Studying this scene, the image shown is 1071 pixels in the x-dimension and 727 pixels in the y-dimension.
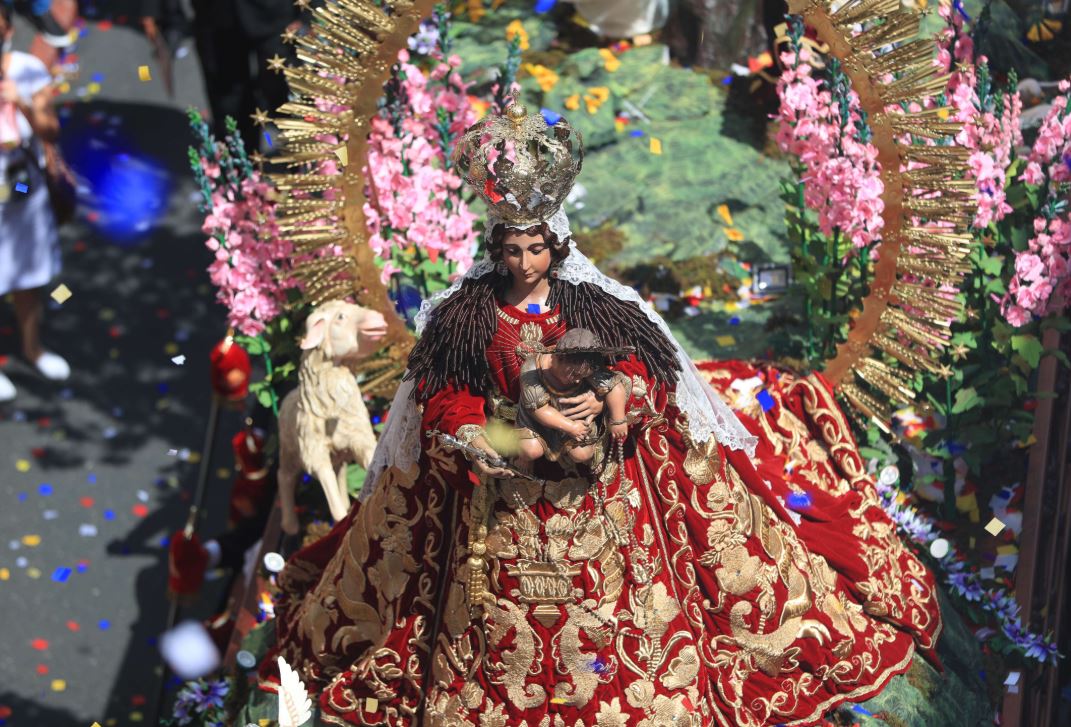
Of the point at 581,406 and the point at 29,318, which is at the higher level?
the point at 581,406

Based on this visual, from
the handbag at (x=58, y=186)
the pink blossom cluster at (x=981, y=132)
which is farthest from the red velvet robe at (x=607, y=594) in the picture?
the handbag at (x=58, y=186)

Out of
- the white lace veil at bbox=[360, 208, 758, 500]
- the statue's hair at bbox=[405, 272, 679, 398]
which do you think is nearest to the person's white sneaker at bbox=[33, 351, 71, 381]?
the white lace veil at bbox=[360, 208, 758, 500]

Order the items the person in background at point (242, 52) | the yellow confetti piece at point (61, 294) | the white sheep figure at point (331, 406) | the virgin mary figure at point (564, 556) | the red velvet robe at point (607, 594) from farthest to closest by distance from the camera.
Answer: the yellow confetti piece at point (61, 294)
the person in background at point (242, 52)
the white sheep figure at point (331, 406)
the red velvet robe at point (607, 594)
the virgin mary figure at point (564, 556)

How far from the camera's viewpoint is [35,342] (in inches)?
524

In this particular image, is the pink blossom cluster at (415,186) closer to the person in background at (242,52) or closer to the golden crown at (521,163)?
the person in background at (242,52)

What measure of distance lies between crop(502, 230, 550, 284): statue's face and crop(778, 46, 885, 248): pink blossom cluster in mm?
2688

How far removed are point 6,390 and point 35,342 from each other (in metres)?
0.46

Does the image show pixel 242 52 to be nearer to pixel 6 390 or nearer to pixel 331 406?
pixel 6 390

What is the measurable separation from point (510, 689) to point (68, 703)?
12.4ft

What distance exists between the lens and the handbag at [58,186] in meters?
13.1

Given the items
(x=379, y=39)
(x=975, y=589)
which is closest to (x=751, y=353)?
(x=975, y=589)

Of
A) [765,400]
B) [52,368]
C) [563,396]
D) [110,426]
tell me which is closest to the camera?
[563,396]

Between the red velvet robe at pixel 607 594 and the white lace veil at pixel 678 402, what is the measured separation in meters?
0.08

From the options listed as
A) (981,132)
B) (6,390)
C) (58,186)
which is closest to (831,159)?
(981,132)
